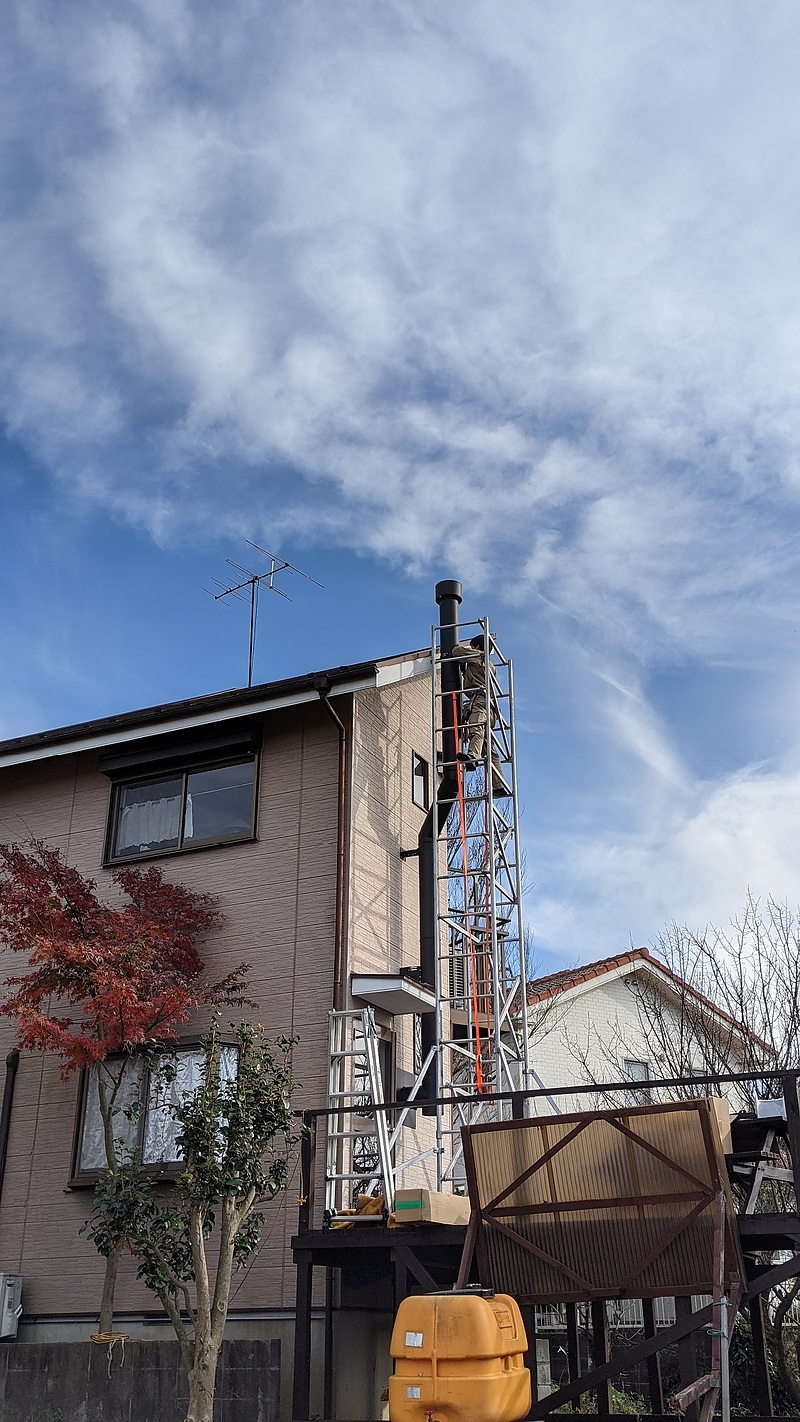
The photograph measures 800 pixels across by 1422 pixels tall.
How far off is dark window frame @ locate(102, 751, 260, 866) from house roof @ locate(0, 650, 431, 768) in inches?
20.7

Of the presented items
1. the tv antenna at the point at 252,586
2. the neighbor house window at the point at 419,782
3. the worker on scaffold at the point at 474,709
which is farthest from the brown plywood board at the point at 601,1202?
the tv antenna at the point at 252,586

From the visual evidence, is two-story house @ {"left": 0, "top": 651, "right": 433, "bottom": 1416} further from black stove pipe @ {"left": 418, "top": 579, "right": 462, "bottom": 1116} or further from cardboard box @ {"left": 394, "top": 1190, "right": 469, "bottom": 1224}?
cardboard box @ {"left": 394, "top": 1190, "right": 469, "bottom": 1224}

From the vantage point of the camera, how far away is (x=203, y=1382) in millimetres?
10133

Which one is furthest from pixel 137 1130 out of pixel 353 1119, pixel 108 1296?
pixel 353 1119

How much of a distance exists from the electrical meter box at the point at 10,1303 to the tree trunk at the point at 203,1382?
3.70m

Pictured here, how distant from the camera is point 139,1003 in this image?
12523mm

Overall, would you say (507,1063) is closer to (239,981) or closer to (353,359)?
(239,981)

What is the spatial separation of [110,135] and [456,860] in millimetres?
11800

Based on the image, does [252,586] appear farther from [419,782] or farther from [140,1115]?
[140,1115]

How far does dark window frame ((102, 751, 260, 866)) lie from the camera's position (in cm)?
1469

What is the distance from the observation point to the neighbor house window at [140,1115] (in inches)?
527

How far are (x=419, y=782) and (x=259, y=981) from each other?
3962 mm

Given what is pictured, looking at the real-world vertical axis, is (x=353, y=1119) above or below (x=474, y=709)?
below

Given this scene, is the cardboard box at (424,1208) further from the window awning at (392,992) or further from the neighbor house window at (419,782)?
the neighbor house window at (419,782)
